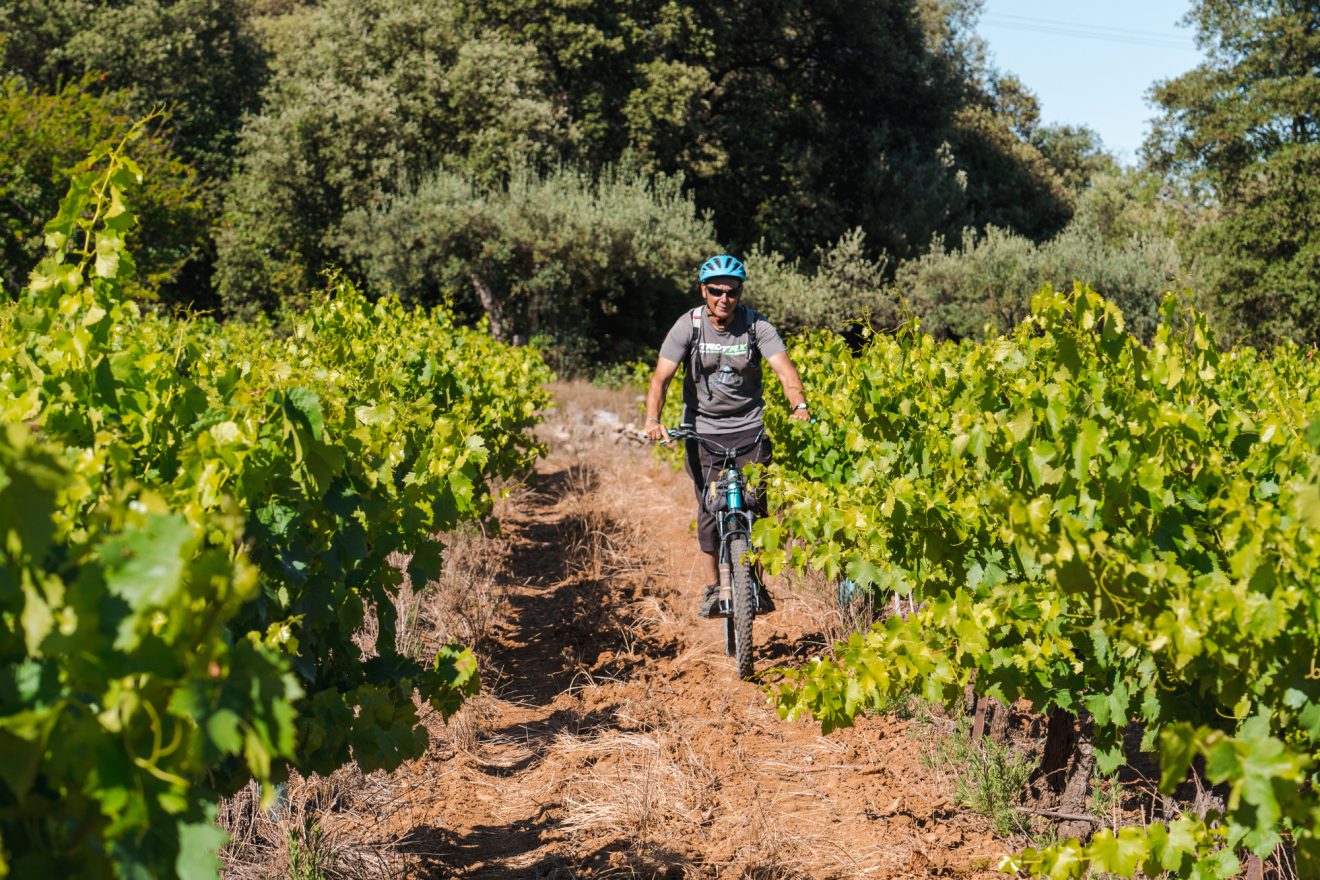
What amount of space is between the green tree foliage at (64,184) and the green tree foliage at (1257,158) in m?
21.1

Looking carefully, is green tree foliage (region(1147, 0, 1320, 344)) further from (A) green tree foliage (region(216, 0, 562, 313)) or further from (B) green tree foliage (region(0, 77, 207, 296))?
(B) green tree foliage (region(0, 77, 207, 296))

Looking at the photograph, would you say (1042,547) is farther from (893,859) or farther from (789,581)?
(789,581)

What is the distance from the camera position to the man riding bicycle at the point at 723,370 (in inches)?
220

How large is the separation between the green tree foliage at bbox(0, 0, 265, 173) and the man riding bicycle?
910 inches

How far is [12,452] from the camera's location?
4.47 ft

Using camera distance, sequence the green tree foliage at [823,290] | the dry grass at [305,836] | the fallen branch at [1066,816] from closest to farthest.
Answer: the dry grass at [305,836] < the fallen branch at [1066,816] < the green tree foliage at [823,290]

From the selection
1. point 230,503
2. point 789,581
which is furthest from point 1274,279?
point 230,503

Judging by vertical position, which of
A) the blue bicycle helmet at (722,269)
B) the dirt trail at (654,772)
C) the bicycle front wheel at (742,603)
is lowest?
the dirt trail at (654,772)

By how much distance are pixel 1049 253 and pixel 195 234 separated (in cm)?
1758

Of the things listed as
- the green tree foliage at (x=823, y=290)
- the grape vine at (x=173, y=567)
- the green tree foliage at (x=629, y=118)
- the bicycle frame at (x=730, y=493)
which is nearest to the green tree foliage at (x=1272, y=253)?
the green tree foliage at (x=629, y=118)

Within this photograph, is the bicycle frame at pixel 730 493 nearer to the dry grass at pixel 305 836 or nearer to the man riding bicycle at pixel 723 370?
the man riding bicycle at pixel 723 370

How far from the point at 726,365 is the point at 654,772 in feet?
7.02

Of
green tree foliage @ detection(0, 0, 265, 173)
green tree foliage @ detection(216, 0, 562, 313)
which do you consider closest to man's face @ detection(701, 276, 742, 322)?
green tree foliage @ detection(216, 0, 562, 313)

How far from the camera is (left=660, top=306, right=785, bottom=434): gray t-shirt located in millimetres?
5684
